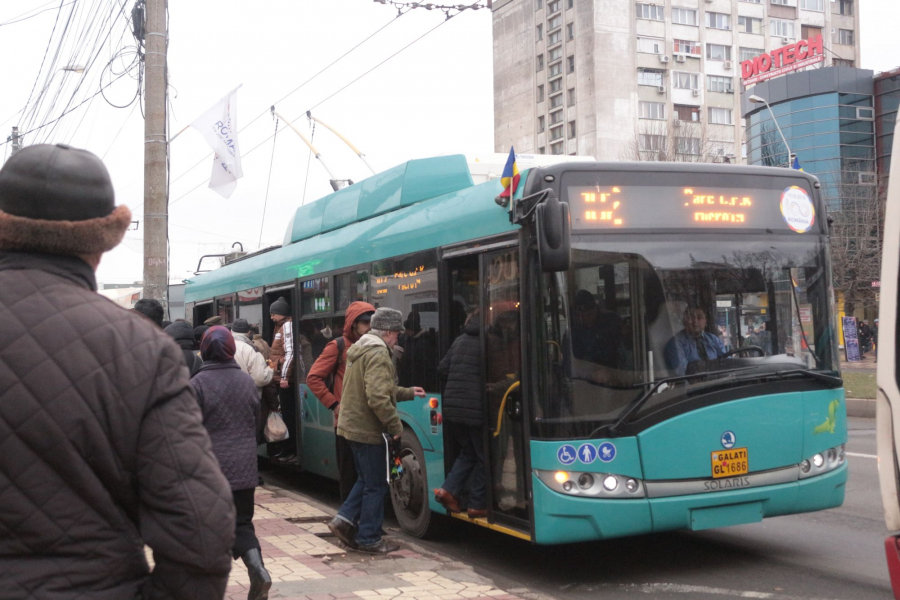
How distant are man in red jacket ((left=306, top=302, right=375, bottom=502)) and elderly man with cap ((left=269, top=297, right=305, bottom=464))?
2481mm

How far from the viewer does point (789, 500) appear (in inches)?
258

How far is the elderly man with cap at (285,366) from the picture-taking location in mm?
11117

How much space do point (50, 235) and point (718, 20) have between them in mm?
79423

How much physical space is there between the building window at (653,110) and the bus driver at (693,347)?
6813 centimetres

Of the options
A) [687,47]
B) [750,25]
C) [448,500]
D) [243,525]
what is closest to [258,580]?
[243,525]

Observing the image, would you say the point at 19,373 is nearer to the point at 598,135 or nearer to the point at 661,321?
the point at 661,321

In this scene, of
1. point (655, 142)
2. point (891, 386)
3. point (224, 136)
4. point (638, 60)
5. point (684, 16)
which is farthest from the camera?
point (684, 16)

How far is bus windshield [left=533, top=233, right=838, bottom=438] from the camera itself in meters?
6.25

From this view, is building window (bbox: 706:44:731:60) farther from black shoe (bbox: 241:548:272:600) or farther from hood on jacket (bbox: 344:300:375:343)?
black shoe (bbox: 241:548:272:600)

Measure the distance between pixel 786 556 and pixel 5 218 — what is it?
6326 millimetres

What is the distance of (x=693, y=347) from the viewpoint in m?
6.35

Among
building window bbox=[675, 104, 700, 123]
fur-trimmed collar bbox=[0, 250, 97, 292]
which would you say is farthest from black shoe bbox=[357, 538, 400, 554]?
building window bbox=[675, 104, 700, 123]

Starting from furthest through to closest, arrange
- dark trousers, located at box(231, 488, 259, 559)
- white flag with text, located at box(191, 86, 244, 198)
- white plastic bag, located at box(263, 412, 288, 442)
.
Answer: white flag with text, located at box(191, 86, 244, 198)
white plastic bag, located at box(263, 412, 288, 442)
dark trousers, located at box(231, 488, 259, 559)

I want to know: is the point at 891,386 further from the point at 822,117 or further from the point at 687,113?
the point at 687,113
